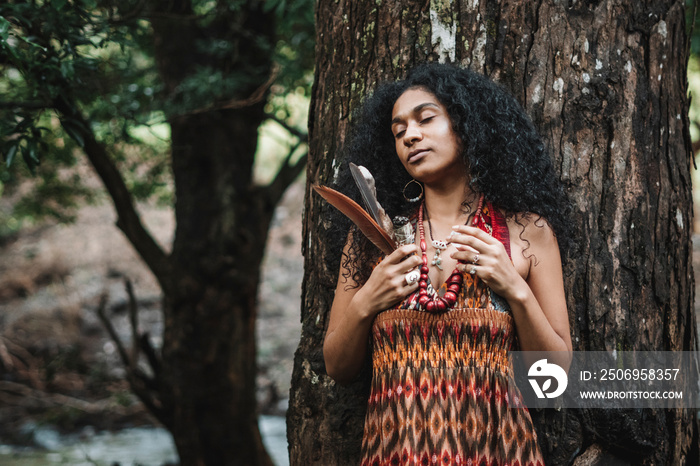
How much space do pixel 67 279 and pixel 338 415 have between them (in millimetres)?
11572

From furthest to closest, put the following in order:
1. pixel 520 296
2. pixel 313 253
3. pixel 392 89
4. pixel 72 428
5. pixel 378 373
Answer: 1. pixel 72 428
2. pixel 313 253
3. pixel 392 89
4. pixel 378 373
5. pixel 520 296

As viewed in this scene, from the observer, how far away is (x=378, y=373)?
7.10ft

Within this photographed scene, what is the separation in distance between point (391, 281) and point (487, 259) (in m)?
0.32

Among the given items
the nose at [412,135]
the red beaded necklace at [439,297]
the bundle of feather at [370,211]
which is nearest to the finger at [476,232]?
the red beaded necklace at [439,297]

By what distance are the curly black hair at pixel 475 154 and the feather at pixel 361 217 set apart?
0.17 m

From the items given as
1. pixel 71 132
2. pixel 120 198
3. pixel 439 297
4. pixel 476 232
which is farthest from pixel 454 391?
pixel 120 198

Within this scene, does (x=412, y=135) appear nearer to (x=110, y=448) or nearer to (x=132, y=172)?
(x=132, y=172)

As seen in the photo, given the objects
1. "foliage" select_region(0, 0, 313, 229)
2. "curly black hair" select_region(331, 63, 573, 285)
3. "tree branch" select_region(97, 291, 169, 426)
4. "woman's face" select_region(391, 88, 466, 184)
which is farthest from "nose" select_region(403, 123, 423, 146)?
"tree branch" select_region(97, 291, 169, 426)

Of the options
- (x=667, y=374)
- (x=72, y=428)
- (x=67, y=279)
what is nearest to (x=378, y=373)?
(x=667, y=374)

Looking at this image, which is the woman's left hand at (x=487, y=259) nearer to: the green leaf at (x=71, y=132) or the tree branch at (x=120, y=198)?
the green leaf at (x=71, y=132)

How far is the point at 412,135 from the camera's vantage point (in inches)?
84.7

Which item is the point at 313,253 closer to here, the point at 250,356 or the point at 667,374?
the point at 667,374

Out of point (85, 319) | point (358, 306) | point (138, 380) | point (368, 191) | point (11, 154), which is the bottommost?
point (138, 380)

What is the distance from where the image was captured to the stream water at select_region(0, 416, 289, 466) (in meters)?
7.30
